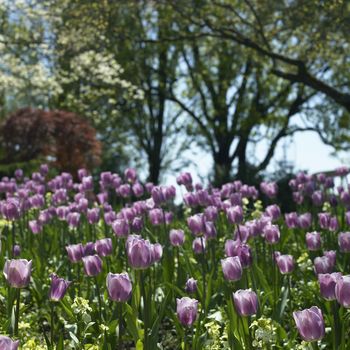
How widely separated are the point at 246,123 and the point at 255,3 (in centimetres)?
988

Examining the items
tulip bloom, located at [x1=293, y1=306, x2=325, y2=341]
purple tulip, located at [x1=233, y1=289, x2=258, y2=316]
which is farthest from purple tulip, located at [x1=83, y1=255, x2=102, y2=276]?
tulip bloom, located at [x1=293, y1=306, x2=325, y2=341]

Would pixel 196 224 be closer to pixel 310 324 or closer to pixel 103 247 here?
pixel 103 247

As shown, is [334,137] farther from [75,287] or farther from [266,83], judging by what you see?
[75,287]

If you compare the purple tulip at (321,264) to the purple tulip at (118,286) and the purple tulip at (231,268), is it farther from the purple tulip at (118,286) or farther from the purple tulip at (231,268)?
the purple tulip at (118,286)

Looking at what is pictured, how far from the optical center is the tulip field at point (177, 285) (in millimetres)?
3205

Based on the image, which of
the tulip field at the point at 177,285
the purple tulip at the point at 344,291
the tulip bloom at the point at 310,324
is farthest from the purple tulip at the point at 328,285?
the tulip bloom at the point at 310,324

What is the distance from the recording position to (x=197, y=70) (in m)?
27.5

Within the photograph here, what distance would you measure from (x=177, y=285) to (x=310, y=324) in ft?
8.68

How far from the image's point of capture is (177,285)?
17.5 feet

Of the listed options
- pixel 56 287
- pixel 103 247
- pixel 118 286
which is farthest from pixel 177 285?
pixel 118 286

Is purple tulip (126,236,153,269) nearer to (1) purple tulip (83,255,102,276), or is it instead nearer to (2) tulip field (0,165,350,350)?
(2) tulip field (0,165,350,350)

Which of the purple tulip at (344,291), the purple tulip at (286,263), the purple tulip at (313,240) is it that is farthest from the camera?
the purple tulip at (313,240)

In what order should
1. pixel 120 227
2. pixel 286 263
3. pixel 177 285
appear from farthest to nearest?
1. pixel 177 285
2. pixel 120 227
3. pixel 286 263

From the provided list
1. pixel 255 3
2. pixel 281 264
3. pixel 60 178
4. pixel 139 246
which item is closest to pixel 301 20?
pixel 255 3
